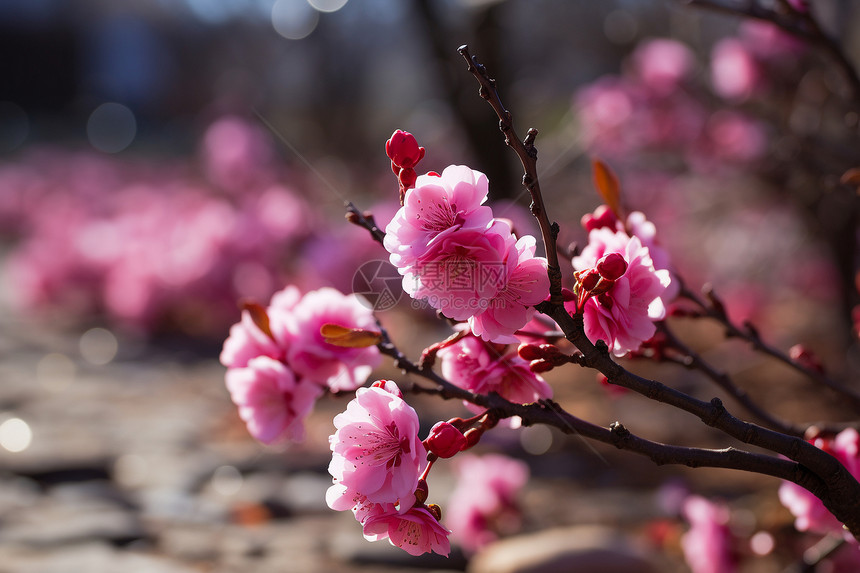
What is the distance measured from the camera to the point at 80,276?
5.15 meters

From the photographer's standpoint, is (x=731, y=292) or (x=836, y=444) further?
(x=731, y=292)

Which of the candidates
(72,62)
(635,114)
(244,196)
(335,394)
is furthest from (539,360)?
(72,62)

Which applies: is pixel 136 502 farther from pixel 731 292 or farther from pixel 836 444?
pixel 731 292

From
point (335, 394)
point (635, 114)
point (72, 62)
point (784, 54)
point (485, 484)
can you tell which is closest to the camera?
point (335, 394)

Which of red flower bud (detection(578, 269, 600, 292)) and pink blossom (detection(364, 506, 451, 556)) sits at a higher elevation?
red flower bud (detection(578, 269, 600, 292))

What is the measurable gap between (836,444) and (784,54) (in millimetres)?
2559

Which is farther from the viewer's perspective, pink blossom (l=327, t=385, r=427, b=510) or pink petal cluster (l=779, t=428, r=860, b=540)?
pink petal cluster (l=779, t=428, r=860, b=540)

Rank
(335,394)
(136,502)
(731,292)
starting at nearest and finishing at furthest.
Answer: (335,394) → (136,502) → (731,292)

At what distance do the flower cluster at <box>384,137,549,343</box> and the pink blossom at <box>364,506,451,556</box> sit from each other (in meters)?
0.24

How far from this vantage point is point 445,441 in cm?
90

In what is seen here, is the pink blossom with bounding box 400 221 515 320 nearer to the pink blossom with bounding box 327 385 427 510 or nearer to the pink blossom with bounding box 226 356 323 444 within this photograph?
the pink blossom with bounding box 327 385 427 510

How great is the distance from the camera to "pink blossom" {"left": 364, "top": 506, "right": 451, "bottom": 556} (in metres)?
Result: 0.92

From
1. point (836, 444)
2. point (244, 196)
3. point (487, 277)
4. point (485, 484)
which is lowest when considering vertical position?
point (836, 444)

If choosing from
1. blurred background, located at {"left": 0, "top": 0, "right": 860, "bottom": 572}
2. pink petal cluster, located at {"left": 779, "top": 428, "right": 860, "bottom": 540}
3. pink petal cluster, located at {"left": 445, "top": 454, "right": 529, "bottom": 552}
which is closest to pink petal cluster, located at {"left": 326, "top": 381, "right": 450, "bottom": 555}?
blurred background, located at {"left": 0, "top": 0, "right": 860, "bottom": 572}
